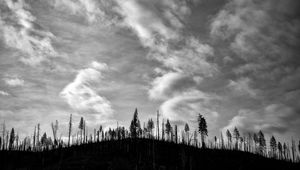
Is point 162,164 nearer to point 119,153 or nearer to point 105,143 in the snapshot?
point 119,153

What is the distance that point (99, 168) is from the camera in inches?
A: 2318

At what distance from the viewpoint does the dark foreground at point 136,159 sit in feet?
209

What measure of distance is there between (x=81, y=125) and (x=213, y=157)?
188ft

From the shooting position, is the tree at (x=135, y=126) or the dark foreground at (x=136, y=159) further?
the tree at (x=135, y=126)

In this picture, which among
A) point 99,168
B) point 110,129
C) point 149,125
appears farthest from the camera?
point 110,129

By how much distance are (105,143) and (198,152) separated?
3249 cm

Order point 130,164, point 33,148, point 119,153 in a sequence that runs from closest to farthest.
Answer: point 130,164 < point 119,153 < point 33,148

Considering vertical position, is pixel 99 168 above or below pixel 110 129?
below

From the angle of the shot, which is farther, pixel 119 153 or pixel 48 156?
pixel 48 156

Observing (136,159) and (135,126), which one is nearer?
(136,159)

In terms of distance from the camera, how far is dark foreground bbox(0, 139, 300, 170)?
6366 centimetres

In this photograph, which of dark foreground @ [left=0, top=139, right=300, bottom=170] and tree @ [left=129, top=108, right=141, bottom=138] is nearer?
dark foreground @ [left=0, top=139, right=300, bottom=170]

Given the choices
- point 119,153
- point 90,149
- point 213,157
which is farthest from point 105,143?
point 213,157

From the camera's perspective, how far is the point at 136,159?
69250 mm
